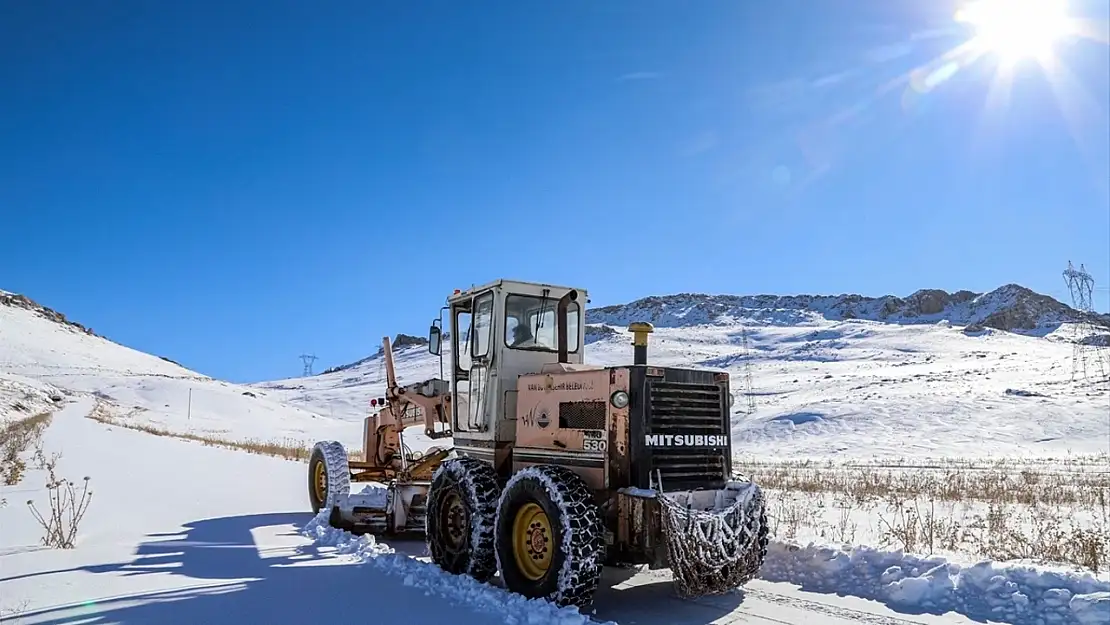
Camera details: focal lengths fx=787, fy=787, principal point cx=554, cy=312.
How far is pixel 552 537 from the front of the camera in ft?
22.4

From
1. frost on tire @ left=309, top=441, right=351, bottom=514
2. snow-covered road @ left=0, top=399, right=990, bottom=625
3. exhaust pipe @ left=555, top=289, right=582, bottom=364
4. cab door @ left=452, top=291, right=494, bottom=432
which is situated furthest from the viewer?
frost on tire @ left=309, top=441, right=351, bottom=514

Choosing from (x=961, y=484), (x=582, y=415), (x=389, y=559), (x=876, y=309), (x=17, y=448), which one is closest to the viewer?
(x=582, y=415)

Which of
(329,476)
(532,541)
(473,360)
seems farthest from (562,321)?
(329,476)

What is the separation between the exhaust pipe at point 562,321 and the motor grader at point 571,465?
14mm

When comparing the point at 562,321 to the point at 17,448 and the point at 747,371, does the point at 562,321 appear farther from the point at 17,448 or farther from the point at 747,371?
the point at 747,371

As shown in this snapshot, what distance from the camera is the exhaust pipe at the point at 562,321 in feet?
29.8

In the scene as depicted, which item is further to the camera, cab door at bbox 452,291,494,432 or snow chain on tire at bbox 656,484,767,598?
cab door at bbox 452,291,494,432

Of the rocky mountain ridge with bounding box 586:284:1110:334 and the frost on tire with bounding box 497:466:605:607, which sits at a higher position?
the rocky mountain ridge with bounding box 586:284:1110:334

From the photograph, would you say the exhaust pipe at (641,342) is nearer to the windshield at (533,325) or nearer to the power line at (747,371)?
the windshield at (533,325)

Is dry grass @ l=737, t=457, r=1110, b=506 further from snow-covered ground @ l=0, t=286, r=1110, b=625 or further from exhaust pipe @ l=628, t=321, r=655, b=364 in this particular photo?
exhaust pipe @ l=628, t=321, r=655, b=364

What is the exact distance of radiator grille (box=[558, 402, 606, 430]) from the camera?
7281mm

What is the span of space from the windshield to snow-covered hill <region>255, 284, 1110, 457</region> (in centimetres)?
2563

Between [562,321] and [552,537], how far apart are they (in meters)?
3.03

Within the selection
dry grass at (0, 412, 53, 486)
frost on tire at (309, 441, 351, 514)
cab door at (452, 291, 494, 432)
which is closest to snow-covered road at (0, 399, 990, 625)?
frost on tire at (309, 441, 351, 514)
